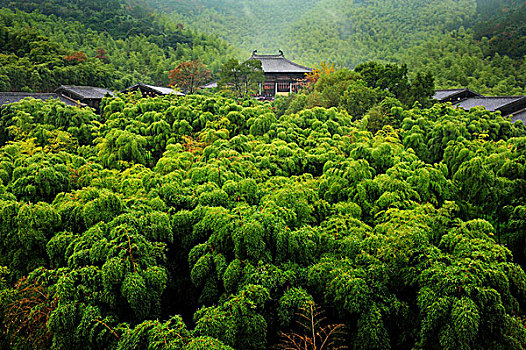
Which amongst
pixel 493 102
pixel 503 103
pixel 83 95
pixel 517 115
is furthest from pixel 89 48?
pixel 517 115

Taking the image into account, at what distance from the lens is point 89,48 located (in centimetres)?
3916

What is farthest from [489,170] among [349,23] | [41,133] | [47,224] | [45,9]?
[349,23]

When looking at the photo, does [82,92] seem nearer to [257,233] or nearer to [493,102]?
[257,233]

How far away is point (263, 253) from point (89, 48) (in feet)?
138

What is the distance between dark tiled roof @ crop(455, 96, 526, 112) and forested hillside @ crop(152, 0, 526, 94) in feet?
36.7

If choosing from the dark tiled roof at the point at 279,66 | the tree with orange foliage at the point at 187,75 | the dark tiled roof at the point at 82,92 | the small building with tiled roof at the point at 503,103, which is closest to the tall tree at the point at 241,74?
the tree with orange foliage at the point at 187,75

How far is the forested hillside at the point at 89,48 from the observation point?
26.7 m

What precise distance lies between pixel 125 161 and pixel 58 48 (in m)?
28.6

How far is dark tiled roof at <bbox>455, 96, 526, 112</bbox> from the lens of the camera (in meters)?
17.5

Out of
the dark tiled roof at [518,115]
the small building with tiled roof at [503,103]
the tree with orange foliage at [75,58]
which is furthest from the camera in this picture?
the tree with orange foliage at [75,58]

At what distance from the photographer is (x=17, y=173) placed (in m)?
6.65

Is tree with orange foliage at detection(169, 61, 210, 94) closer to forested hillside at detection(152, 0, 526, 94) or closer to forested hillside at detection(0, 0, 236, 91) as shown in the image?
forested hillside at detection(0, 0, 236, 91)

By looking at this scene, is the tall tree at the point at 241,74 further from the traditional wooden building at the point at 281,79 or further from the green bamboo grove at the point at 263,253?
the green bamboo grove at the point at 263,253

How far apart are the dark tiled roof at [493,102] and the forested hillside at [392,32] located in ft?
36.7
